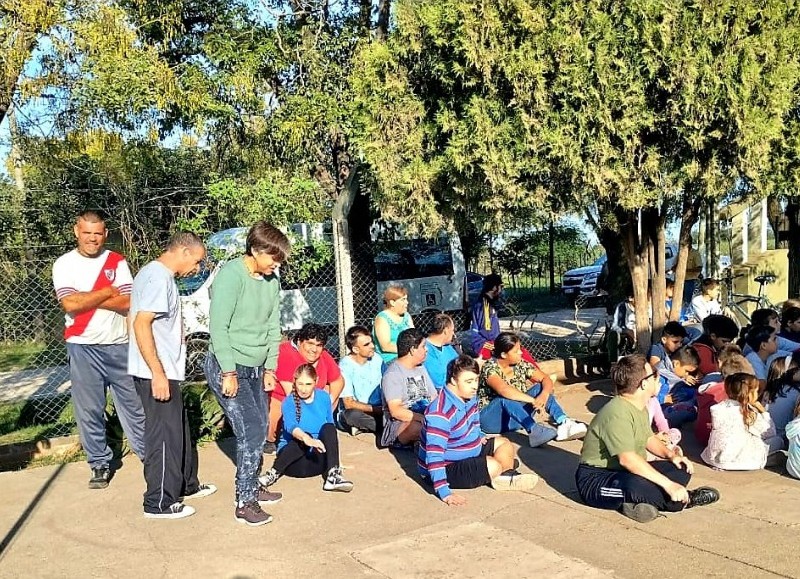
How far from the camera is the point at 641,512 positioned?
4879 mm

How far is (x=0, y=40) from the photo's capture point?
927cm

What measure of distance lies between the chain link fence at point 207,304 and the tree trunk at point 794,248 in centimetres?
365

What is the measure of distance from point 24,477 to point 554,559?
4.26 meters

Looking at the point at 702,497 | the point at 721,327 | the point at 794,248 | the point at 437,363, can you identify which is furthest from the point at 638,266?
the point at 794,248

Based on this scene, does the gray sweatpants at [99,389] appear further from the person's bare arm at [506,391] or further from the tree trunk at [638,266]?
the tree trunk at [638,266]

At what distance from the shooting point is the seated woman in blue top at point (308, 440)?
5848mm

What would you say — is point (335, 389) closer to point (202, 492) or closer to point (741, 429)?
point (202, 492)

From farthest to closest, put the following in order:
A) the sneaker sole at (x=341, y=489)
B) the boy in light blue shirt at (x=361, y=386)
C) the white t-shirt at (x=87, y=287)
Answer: the boy in light blue shirt at (x=361, y=386) < the white t-shirt at (x=87, y=287) < the sneaker sole at (x=341, y=489)

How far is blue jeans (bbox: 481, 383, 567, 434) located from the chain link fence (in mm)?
1108

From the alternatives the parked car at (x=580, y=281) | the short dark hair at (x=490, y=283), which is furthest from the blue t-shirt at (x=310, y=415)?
the parked car at (x=580, y=281)

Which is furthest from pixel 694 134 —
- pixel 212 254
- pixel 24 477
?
pixel 24 477

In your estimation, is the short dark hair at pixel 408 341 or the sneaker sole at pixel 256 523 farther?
the short dark hair at pixel 408 341

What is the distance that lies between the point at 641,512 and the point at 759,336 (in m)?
3.29

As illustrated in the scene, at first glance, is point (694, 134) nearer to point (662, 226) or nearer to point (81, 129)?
point (662, 226)
